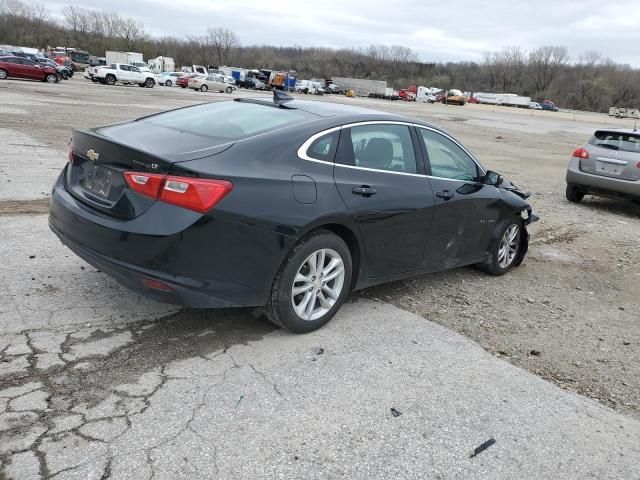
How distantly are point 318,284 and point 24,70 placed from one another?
40136 mm

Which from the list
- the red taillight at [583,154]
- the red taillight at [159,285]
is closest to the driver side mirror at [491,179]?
the red taillight at [159,285]

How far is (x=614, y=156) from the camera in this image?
1078 centimetres

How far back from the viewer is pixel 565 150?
2577 centimetres

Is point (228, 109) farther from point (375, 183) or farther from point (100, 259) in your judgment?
point (100, 259)

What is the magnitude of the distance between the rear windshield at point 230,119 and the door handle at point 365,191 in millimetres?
673

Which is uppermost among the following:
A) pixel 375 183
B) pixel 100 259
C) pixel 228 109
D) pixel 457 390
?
pixel 228 109

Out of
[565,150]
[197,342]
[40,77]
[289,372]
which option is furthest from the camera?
[40,77]

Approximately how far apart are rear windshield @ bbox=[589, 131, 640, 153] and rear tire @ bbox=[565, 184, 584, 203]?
0.95m

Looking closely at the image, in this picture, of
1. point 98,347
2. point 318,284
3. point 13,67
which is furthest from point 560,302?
point 13,67

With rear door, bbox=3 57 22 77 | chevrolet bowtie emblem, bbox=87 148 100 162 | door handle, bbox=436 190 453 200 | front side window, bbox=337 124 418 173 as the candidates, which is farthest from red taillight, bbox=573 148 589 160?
rear door, bbox=3 57 22 77

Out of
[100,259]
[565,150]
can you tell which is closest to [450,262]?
[100,259]

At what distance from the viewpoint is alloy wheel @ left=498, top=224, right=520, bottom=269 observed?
20.0ft

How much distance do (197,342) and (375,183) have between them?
1777mm

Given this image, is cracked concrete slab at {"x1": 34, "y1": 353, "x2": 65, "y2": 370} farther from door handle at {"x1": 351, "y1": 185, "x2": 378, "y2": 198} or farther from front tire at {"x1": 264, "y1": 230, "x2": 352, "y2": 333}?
door handle at {"x1": 351, "y1": 185, "x2": 378, "y2": 198}
